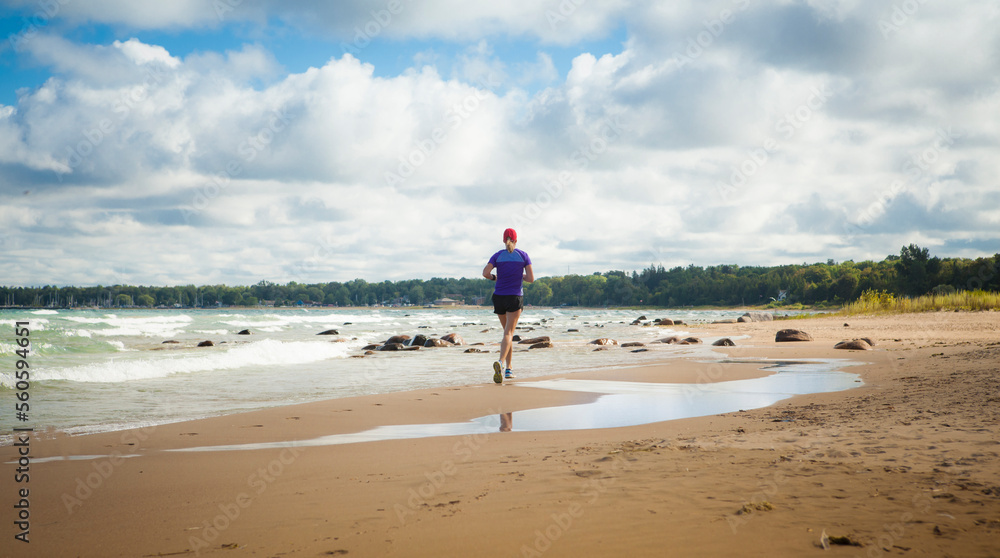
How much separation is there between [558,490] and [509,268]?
22.0 ft

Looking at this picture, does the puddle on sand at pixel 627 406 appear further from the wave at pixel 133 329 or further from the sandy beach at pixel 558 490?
the wave at pixel 133 329

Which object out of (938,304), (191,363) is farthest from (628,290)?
(191,363)

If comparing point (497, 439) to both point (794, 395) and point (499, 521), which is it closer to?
point (499, 521)

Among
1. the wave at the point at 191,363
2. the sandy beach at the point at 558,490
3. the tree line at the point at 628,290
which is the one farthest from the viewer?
the tree line at the point at 628,290

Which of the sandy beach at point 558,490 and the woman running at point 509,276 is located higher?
the woman running at point 509,276

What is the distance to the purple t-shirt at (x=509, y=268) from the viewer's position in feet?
32.2

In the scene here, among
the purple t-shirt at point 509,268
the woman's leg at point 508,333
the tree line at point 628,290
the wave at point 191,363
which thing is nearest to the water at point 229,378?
the wave at point 191,363

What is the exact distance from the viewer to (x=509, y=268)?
9.83 m

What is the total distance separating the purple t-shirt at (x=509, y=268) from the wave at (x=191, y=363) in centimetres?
713

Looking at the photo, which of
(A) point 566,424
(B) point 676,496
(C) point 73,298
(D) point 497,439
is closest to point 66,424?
(D) point 497,439

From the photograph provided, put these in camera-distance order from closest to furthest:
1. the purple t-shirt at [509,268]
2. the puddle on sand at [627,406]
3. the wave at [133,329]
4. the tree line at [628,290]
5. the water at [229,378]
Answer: the puddle on sand at [627,406]
the water at [229,378]
the purple t-shirt at [509,268]
the wave at [133,329]
the tree line at [628,290]

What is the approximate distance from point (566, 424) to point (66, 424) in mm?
5479

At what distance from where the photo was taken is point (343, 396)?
843 centimetres

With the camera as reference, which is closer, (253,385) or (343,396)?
(343,396)
